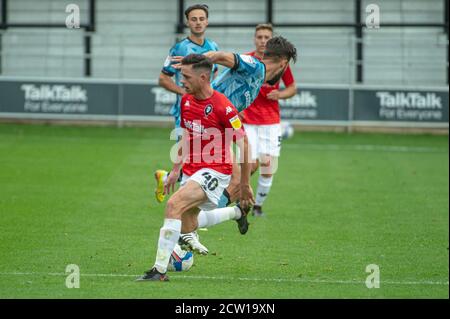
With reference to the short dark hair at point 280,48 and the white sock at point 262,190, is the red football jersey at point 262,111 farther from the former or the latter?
the short dark hair at point 280,48

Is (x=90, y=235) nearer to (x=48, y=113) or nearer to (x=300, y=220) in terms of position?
(x=300, y=220)

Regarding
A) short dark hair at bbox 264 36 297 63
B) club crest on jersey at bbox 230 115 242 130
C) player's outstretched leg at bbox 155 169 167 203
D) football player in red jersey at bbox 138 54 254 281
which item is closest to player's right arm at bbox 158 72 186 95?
player's outstretched leg at bbox 155 169 167 203

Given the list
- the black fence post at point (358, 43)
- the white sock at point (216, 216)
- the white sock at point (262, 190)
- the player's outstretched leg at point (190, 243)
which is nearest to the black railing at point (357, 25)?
the black fence post at point (358, 43)

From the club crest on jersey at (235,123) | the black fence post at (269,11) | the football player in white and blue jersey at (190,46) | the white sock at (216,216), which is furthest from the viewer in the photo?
the black fence post at (269,11)

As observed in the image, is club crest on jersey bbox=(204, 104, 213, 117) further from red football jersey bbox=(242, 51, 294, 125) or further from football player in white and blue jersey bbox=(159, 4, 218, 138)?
red football jersey bbox=(242, 51, 294, 125)

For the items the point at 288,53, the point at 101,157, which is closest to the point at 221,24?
the point at 101,157

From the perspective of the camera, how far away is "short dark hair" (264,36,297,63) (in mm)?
11102

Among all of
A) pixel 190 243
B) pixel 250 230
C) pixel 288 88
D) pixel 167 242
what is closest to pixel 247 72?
pixel 190 243

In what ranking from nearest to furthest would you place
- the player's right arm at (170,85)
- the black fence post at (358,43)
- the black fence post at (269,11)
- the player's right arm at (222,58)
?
the player's right arm at (222,58) → the player's right arm at (170,85) → the black fence post at (358,43) → the black fence post at (269,11)

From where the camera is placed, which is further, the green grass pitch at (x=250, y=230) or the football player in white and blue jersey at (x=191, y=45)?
the football player in white and blue jersey at (x=191, y=45)

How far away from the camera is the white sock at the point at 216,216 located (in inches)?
405

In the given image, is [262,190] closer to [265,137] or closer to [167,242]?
[265,137]

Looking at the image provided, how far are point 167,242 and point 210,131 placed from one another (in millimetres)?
1126

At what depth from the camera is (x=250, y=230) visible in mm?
12602
